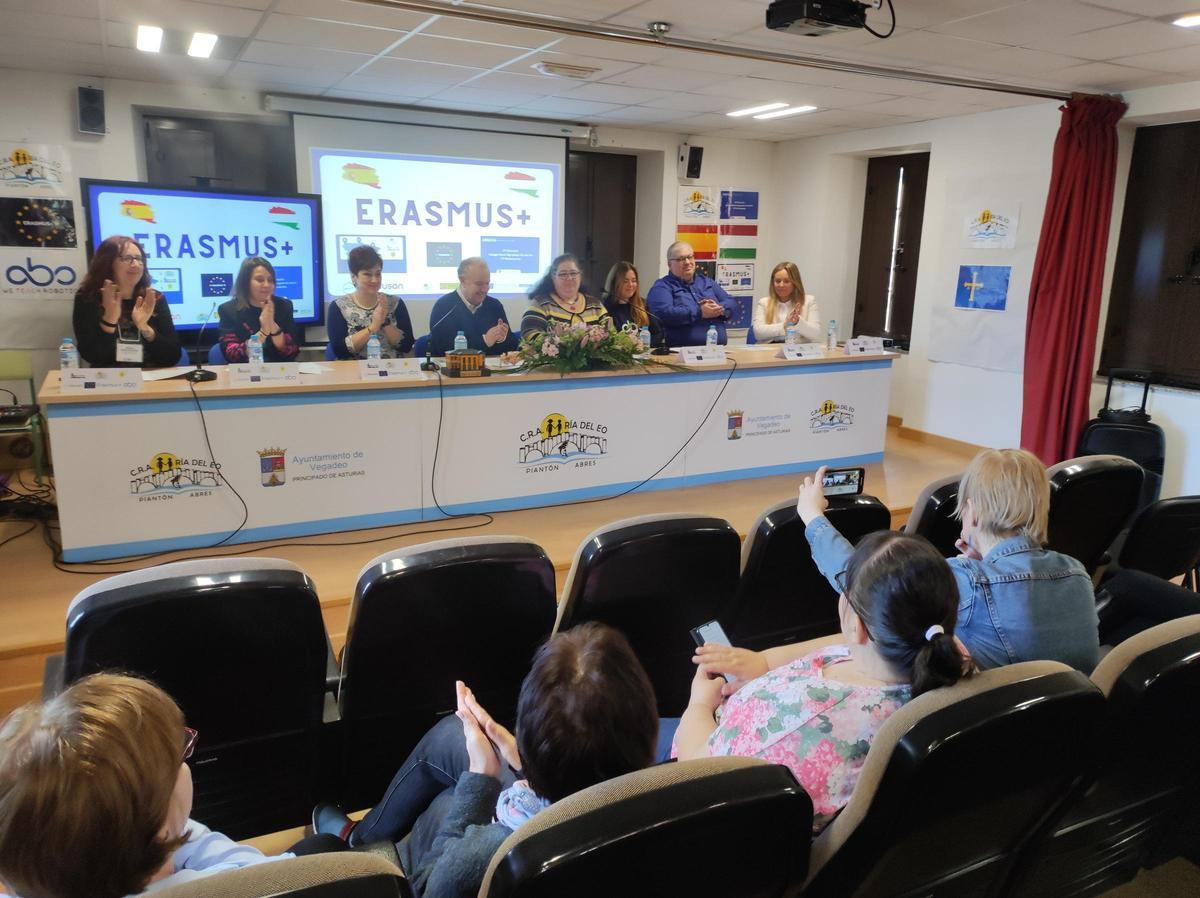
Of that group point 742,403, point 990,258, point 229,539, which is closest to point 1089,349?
point 990,258

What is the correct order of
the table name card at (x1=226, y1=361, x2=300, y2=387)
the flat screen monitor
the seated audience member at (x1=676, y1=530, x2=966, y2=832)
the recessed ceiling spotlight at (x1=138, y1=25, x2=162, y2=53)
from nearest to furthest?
1. the seated audience member at (x1=676, y1=530, x2=966, y2=832)
2. the table name card at (x1=226, y1=361, x2=300, y2=387)
3. the recessed ceiling spotlight at (x1=138, y1=25, x2=162, y2=53)
4. the flat screen monitor

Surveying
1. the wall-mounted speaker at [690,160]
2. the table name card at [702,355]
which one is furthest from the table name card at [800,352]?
the wall-mounted speaker at [690,160]

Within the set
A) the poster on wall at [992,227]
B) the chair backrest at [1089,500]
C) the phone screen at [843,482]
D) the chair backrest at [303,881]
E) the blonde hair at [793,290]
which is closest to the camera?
the chair backrest at [303,881]

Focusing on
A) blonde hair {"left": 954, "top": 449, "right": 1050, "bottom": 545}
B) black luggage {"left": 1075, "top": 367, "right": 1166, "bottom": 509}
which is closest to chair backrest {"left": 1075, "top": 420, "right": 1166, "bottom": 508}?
black luggage {"left": 1075, "top": 367, "right": 1166, "bottom": 509}

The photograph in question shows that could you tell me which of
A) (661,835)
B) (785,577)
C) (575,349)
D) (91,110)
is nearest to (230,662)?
(661,835)

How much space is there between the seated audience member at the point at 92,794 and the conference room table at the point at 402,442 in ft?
7.93

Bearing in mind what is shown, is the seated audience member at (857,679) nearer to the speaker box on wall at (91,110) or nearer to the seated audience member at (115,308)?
the seated audience member at (115,308)

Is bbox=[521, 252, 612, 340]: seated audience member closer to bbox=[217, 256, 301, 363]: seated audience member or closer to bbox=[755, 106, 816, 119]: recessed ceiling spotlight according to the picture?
bbox=[217, 256, 301, 363]: seated audience member

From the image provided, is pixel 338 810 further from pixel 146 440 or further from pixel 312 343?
pixel 312 343

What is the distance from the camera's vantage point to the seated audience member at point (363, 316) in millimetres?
4297

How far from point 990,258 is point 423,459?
425cm

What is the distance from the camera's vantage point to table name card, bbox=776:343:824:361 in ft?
14.6

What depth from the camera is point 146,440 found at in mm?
3031

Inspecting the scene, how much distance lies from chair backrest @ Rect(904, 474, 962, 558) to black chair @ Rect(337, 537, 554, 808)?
1220 mm
